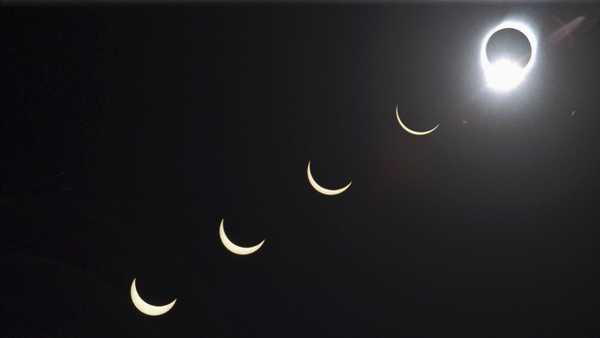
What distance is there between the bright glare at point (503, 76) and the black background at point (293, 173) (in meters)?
0.04

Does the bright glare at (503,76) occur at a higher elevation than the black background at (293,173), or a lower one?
higher

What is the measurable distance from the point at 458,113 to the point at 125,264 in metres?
1.35

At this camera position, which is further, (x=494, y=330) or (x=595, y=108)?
(x=595, y=108)

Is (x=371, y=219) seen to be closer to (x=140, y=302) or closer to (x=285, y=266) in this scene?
(x=285, y=266)

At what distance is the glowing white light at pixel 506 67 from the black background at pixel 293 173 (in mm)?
32

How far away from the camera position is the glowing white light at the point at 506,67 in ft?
5.12

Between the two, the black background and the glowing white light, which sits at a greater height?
the glowing white light

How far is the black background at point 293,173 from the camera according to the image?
1.48m

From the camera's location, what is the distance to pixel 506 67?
157cm

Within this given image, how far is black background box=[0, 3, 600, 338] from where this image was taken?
4.85 feet

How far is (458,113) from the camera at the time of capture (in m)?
1.56

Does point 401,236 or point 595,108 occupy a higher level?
point 595,108

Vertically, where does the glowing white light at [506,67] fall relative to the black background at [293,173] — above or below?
above

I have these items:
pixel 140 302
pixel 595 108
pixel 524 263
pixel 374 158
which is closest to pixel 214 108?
pixel 374 158
